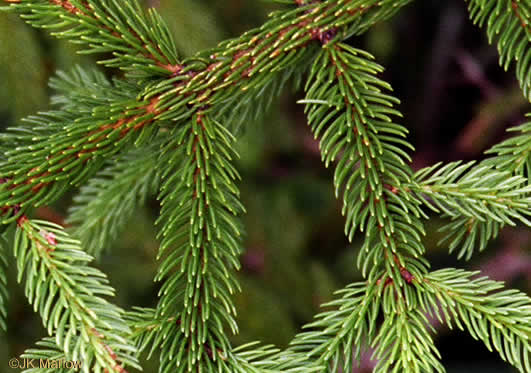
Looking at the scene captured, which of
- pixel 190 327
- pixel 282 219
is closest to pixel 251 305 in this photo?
pixel 282 219

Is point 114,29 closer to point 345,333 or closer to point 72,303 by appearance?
point 72,303

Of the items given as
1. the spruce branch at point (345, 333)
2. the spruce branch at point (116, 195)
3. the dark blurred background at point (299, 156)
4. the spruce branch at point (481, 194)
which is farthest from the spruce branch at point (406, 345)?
the dark blurred background at point (299, 156)

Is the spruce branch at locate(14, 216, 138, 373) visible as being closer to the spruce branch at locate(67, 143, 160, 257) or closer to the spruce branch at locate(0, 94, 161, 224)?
the spruce branch at locate(0, 94, 161, 224)

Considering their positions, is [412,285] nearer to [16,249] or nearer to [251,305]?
[16,249]

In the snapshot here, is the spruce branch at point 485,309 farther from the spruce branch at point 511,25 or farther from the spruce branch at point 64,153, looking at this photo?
the spruce branch at point 64,153

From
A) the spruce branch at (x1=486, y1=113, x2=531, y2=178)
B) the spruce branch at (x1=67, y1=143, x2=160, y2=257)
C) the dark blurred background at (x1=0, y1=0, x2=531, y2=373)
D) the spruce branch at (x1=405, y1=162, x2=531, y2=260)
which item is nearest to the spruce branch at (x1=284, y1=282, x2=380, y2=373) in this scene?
the spruce branch at (x1=405, y1=162, x2=531, y2=260)

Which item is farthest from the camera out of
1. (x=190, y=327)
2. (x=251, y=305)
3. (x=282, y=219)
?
(x=282, y=219)
